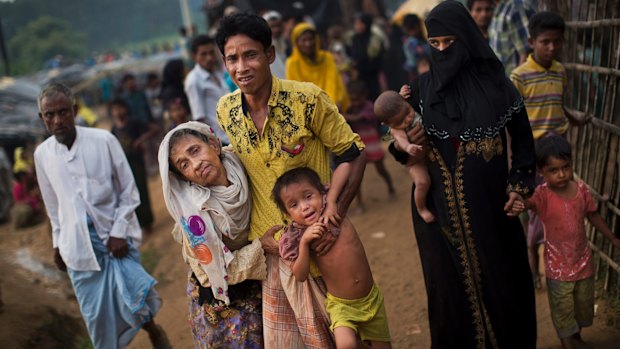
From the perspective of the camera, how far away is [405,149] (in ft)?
10.8

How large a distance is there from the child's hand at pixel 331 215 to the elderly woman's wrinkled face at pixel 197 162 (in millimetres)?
476

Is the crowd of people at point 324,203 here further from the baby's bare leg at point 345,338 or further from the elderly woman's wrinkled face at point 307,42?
the elderly woman's wrinkled face at point 307,42

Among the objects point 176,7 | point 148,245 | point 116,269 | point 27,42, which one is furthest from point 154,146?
A: point 176,7

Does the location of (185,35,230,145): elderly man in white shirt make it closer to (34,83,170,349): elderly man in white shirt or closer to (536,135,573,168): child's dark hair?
(34,83,170,349): elderly man in white shirt

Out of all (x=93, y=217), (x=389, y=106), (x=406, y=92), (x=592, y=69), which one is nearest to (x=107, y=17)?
(x=93, y=217)

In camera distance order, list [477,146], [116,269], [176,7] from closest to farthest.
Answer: [477,146] < [116,269] < [176,7]

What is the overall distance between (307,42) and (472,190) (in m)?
3.92

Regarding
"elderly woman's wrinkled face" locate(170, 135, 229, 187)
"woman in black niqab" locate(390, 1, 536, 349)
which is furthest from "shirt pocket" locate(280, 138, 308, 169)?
"woman in black niqab" locate(390, 1, 536, 349)

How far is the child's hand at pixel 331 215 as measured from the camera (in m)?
2.82

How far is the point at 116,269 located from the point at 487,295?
238 cm

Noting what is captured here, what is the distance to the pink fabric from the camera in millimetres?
3689

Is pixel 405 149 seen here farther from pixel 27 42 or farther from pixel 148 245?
pixel 27 42

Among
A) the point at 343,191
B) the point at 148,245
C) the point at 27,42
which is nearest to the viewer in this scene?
the point at 343,191

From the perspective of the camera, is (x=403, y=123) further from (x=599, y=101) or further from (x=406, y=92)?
(x=599, y=101)
